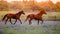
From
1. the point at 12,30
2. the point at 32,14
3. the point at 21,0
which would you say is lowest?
the point at 12,30

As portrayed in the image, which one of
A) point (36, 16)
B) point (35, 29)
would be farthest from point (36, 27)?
point (36, 16)

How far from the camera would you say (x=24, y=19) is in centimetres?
304

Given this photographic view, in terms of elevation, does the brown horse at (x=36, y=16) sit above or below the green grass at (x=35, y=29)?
above

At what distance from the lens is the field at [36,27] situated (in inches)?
120

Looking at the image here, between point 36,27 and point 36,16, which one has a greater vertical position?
point 36,16

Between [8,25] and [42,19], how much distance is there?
474mm

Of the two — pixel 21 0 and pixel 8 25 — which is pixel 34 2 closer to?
pixel 21 0

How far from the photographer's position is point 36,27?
10.0 feet

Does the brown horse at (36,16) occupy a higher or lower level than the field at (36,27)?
higher

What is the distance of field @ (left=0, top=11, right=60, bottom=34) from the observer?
3.05 meters

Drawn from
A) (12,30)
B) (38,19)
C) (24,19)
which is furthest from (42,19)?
(12,30)

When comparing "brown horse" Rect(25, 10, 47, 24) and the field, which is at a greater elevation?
"brown horse" Rect(25, 10, 47, 24)

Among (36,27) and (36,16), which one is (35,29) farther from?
(36,16)

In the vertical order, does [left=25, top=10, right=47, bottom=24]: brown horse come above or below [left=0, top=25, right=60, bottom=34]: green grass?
above
